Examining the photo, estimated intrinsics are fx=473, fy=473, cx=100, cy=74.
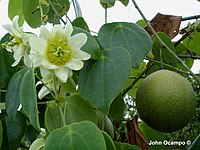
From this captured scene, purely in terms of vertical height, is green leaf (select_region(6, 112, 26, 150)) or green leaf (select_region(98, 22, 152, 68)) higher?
green leaf (select_region(98, 22, 152, 68))

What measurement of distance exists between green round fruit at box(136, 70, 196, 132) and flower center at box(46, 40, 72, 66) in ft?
0.46

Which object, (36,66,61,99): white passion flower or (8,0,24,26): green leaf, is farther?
(8,0,24,26): green leaf

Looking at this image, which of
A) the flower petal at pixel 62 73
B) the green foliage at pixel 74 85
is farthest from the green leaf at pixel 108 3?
the flower petal at pixel 62 73

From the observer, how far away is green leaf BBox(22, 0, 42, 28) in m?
0.85

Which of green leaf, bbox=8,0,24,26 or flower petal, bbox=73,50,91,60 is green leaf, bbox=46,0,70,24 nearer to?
green leaf, bbox=8,0,24,26

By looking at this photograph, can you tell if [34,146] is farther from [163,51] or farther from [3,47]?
[163,51]

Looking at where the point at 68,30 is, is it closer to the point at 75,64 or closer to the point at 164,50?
the point at 75,64

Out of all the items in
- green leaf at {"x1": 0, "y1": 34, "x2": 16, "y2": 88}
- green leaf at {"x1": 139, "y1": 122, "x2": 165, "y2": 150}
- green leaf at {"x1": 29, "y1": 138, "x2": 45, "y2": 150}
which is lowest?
green leaf at {"x1": 139, "y1": 122, "x2": 165, "y2": 150}

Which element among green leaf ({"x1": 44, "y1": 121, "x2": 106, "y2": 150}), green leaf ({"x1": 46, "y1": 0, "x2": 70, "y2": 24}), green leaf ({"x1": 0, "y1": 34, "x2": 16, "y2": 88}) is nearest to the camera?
green leaf ({"x1": 44, "y1": 121, "x2": 106, "y2": 150})

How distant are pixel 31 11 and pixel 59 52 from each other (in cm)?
28

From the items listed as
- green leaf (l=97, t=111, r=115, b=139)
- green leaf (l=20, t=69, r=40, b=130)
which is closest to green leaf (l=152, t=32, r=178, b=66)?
green leaf (l=97, t=111, r=115, b=139)

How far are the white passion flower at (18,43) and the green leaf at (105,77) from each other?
0.08 meters

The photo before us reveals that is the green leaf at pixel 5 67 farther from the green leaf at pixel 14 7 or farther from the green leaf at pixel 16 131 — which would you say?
the green leaf at pixel 14 7

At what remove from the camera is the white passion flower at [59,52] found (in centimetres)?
57
